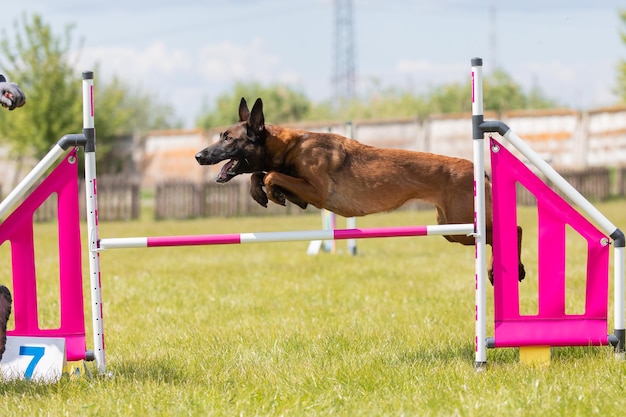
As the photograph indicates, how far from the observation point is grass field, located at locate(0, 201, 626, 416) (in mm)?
4082

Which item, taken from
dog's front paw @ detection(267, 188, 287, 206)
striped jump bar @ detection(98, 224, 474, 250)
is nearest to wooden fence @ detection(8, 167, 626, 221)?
dog's front paw @ detection(267, 188, 287, 206)

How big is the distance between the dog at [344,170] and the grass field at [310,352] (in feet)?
2.79

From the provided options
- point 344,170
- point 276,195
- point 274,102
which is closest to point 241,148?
point 276,195

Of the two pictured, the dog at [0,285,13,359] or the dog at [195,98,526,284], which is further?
the dog at [195,98,526,284]

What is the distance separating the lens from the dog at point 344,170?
16.1ft

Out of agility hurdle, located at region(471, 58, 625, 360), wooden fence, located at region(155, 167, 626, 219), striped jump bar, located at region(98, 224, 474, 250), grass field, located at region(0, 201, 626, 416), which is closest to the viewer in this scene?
grass field, located at region(0, 201, 626, 416)

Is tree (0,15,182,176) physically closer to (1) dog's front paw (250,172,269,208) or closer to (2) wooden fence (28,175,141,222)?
(2) wooden fence (28,175,141,222)

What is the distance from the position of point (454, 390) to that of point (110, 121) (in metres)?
29.2

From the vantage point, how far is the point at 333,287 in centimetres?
871

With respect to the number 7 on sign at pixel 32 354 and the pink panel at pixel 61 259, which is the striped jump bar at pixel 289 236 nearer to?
the pink panel at pixel 61 259

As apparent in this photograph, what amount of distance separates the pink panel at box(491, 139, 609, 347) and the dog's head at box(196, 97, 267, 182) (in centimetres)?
141

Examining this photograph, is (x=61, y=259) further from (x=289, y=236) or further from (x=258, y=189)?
(x=289, y=236)

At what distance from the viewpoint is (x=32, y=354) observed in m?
4.74

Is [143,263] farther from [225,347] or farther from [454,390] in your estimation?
[454,390]
